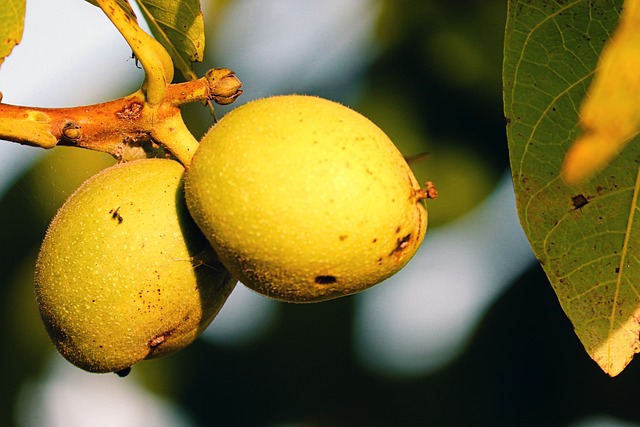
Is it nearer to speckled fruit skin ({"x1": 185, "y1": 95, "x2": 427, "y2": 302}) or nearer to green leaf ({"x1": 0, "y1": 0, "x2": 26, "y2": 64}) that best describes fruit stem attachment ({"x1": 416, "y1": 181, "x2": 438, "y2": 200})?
speckled fruit skin ({"x1": 185, "y1": 95, "x2": 427, "y2": 302})

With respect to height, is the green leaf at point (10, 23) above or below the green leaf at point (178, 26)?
above

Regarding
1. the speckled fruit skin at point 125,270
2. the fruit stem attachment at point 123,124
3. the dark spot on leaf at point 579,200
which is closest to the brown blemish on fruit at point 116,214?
the speckled fruit skin at point 125,270

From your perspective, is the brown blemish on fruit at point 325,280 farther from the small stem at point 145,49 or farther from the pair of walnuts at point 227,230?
the small stem at point 145,49

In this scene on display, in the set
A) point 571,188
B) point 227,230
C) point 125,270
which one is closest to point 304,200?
point 227,230

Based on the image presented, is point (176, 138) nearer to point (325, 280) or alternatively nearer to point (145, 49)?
point (145, 49)

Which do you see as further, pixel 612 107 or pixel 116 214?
pixel 116 214

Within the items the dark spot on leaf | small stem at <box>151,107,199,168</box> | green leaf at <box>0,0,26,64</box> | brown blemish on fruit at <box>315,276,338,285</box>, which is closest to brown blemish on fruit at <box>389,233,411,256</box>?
brown blemish on fruit at <box>315,276,338,285</box>
